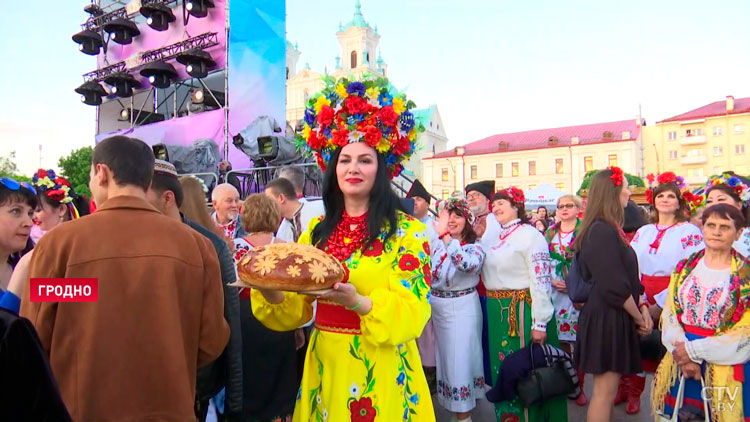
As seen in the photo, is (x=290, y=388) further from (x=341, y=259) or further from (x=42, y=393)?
(x=42, y=393)

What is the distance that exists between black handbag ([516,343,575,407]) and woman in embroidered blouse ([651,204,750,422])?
0.59 m

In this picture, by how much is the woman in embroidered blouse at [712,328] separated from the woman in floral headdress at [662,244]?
4.53ft

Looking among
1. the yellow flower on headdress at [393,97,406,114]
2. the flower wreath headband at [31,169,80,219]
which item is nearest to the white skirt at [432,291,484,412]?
the yellow flower on headdress at [393,97,406,114]

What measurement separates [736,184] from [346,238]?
390 cm

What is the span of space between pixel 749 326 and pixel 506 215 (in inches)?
76.5

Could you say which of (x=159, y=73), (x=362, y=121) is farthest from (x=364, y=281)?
(x=159, y=73)

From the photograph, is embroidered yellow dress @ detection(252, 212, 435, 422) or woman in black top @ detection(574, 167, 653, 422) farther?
woman in black top @ detection(574, 167, 653, 422)

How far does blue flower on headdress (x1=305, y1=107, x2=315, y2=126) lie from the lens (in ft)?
8.19

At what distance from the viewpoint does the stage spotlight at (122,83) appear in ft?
62.1

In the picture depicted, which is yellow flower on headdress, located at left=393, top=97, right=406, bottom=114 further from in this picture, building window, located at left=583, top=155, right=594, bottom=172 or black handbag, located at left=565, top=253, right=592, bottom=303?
building window, located at left=583, top=155, right=594, bottom=172

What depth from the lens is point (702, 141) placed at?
4934cm

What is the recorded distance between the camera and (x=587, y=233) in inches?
143

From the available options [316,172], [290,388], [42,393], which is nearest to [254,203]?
[290,388]

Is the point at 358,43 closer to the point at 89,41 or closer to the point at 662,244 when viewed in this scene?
the point at 89,41
